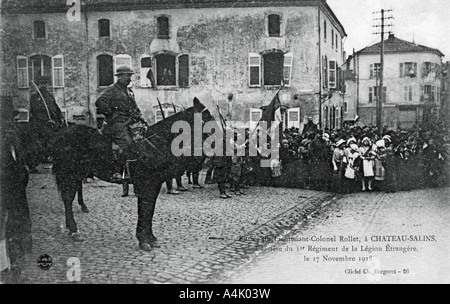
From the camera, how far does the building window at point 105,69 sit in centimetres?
773

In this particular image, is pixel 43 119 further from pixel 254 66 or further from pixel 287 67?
pixel 287 67

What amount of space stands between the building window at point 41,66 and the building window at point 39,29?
0.30 meters

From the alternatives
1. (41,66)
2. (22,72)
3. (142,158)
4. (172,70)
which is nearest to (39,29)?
(41,66)

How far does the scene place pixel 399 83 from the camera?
898 centimetres

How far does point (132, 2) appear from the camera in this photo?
803 cm

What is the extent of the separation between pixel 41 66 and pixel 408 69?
19.7ft

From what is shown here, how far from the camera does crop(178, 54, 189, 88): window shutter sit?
26.1 feet

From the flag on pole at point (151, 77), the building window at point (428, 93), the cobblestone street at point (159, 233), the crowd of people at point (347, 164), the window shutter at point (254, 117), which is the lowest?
the cobblestone street at point (159, 233)

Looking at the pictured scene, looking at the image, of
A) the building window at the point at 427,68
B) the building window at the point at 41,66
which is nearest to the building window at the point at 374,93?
the building window at the point at 427,68

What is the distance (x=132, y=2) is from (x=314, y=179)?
16.4ft

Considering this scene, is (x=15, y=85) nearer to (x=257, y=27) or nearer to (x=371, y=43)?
(x=257, y=27)

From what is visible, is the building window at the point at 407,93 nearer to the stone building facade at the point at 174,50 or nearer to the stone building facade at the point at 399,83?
the stone building facade at the point at 399,83

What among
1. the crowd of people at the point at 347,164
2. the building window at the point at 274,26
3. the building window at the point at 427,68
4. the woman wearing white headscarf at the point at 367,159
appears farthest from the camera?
A: the woman wearing white headscarf at the point at 367,159
